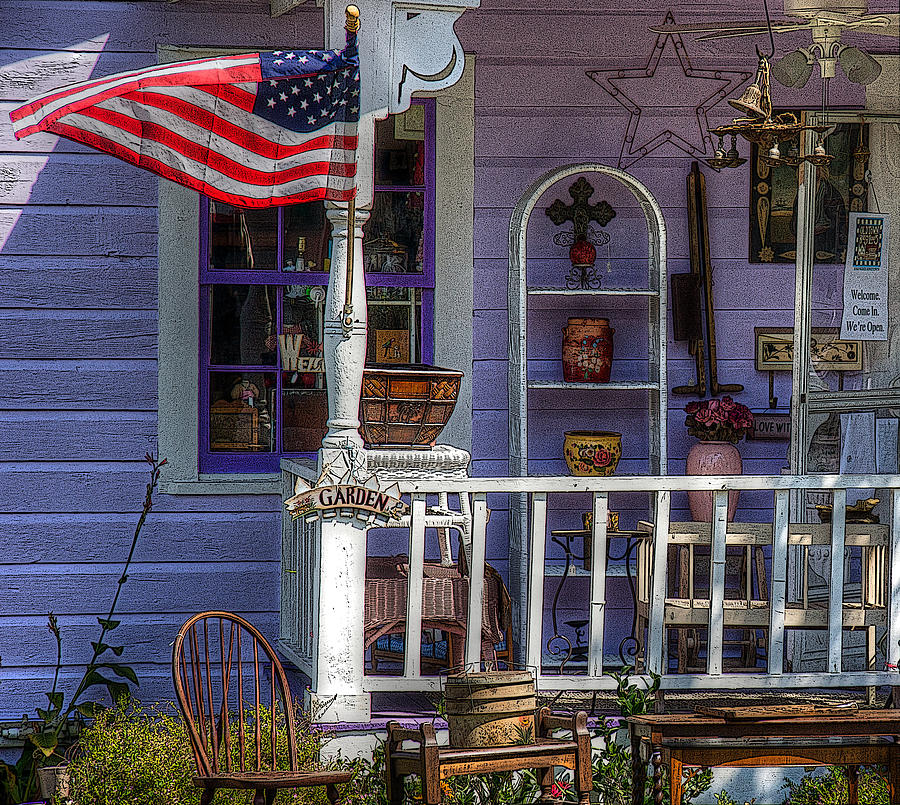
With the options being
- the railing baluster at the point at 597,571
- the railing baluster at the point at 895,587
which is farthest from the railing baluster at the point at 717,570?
the railing baluster at the point at 895,587

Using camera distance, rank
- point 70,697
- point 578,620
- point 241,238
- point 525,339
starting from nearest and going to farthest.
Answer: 1. point 70,697
2. point 525,339
3. point 241,238
4. point 578,620

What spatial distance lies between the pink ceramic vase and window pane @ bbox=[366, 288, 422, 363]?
1400 mm

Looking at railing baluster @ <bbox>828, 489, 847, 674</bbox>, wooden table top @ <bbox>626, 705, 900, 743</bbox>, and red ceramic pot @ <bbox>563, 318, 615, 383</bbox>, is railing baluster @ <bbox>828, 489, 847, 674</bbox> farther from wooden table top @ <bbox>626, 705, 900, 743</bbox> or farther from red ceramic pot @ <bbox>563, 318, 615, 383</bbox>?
red ceramic pot @ <bbox>563, 318, 615, 383</bbox>

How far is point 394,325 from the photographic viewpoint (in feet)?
18.8

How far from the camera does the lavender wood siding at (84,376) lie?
5.47 m

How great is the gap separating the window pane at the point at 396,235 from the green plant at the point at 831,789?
2.82 meters

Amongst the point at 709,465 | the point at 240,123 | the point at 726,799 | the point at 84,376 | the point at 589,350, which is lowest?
the point at 726,799

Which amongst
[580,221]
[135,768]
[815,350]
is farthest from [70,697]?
[815,350]

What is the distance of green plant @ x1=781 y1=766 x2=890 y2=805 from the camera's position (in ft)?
14.6

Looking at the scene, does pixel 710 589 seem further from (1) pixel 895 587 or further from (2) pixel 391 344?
(2) pixel 391 344

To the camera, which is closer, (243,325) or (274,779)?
(274,779)

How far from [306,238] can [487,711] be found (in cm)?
268

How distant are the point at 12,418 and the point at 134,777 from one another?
6.22ft

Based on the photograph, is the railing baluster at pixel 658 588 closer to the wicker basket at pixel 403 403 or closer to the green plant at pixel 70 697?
the wicker basket at pixel 403 403
